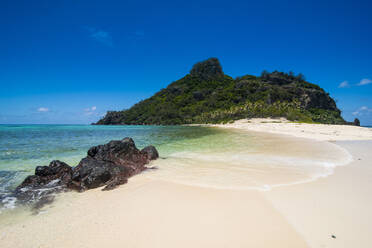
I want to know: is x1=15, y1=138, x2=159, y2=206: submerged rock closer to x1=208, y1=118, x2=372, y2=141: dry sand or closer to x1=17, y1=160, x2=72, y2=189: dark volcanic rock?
x1=17, y1=160, x2=72, y2=189: dark volcanic rock

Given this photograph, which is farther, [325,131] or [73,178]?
[325,131]

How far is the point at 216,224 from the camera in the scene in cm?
325

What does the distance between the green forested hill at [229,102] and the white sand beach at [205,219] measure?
190 ft

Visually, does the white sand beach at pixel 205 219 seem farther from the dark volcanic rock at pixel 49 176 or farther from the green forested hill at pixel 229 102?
the green forested hill at pixel 229 102

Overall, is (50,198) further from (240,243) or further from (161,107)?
(161,107)

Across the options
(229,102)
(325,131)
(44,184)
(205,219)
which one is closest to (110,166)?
(44,184)

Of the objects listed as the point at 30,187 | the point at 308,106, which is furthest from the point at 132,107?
the point at 30,187

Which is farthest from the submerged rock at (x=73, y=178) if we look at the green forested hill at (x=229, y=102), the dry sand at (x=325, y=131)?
the green forested hill at (x=229, y=102)

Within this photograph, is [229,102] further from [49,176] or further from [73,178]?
[73,178]

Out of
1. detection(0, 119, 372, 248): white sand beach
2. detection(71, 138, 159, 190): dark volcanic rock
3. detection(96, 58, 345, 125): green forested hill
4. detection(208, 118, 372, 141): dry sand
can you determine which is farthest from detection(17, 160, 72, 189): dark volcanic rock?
detection(96, 58, 345, 125): green forested hill

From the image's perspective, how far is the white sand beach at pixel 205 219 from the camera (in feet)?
9.32

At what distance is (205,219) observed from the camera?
3.44m

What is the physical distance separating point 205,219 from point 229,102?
94.1 meters

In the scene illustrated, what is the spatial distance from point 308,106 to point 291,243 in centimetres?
9918
